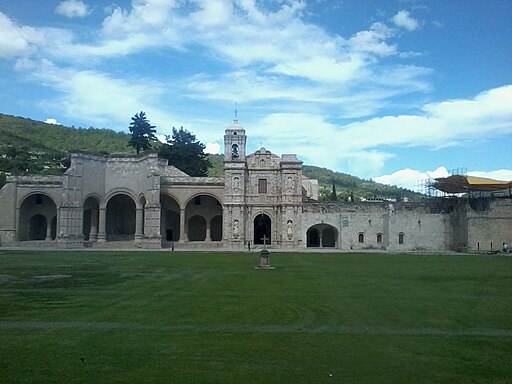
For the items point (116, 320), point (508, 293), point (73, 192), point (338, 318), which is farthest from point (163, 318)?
point (73, 192)

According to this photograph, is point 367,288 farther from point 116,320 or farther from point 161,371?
point 161,371

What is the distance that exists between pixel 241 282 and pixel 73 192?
31.0m

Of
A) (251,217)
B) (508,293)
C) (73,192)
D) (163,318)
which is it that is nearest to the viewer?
(163,318)

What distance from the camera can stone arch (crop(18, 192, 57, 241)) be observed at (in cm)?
4806

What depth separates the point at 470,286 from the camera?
16.8m

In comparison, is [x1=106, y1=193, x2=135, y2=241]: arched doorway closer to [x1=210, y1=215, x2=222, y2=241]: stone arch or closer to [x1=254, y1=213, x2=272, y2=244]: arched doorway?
[x1=210, y1=215, x2=222, y2=241]: stone arch

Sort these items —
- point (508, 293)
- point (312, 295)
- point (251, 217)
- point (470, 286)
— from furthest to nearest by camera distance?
point (251, 217)
point (470, 286)
point (508, 293)
point (312, 295)

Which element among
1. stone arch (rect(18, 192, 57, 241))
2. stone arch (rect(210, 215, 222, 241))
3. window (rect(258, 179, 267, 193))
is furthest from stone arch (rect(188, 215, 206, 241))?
stone arch (rect(18, 192, 57, 241))

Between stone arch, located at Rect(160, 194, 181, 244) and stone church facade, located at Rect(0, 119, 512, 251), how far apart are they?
253mm

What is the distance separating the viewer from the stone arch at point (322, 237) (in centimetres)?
5078

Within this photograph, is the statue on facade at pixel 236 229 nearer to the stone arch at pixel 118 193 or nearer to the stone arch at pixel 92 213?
the stone arch at pixel 118 193

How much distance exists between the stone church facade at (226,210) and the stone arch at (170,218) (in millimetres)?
253

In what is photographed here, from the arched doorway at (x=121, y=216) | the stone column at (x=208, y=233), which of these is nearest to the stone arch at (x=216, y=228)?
the stone column at (x=208, y=233)

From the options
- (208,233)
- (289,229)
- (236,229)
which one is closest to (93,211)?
(208,233)
